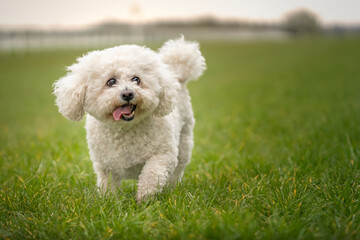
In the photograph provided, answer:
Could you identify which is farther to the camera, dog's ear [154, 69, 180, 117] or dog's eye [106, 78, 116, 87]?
dog's ear [154, 69, 180, 117]

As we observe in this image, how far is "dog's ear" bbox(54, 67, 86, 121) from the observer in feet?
10.5

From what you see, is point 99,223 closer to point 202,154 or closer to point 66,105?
point 66,105

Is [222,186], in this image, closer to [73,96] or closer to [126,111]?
[126,111]

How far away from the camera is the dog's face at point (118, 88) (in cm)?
308

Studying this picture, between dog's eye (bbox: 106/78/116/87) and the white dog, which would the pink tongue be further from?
dog's eye (bbox: 106/78/116/87)

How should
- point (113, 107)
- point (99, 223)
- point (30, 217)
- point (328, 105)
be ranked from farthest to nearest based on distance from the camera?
point (328, 105), point (113, 107), point (30, 217), point (99, 223)

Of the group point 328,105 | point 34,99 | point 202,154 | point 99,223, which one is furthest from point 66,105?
point 34,99

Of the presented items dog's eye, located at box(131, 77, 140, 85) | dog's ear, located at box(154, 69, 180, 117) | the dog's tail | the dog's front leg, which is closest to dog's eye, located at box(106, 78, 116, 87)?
dog's eye, located at box(131, 77, 140, 85)

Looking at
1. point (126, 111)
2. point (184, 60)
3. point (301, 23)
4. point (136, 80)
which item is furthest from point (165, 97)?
point (301, 23)

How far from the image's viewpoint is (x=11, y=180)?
3824 millimetres

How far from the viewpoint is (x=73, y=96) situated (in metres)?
3.19

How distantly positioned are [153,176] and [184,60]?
1539 millimetres

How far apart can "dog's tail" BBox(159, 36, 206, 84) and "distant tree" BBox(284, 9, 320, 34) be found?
71.7 meters

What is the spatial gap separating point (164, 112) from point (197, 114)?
473cm
